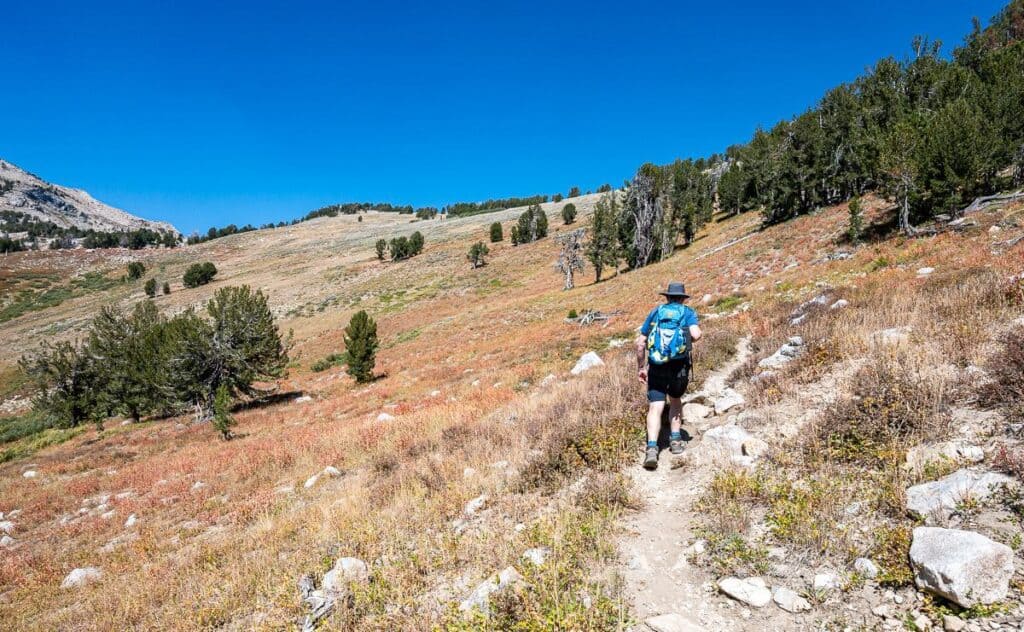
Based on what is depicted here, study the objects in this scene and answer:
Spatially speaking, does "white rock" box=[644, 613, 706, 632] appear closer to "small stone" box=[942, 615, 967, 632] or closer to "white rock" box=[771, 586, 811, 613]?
"white rock" box=[771, 586, 811, 613]

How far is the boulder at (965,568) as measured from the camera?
2.68m

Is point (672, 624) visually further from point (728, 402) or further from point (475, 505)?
point (728, 402)

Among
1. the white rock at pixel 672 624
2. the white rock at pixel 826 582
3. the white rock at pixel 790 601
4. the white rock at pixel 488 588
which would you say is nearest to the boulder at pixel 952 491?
the white rock at pixel 826 582

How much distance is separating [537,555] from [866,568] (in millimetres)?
2540

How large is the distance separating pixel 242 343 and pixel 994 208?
117ft

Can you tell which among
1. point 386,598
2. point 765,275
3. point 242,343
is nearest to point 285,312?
point 242,343

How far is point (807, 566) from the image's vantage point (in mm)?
3457

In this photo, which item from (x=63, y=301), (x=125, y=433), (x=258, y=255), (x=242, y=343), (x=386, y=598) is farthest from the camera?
(x=258, y=255)

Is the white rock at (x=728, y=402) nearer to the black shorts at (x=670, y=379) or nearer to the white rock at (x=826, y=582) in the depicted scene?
the black shorts at (x=670, y=379)

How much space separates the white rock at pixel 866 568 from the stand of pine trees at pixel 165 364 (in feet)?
78.1

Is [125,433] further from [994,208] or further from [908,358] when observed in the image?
[994,208]

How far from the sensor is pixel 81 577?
657 cm

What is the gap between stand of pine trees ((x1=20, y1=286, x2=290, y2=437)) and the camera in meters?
23.0

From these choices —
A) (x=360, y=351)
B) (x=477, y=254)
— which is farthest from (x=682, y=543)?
(x=477, y=254)
